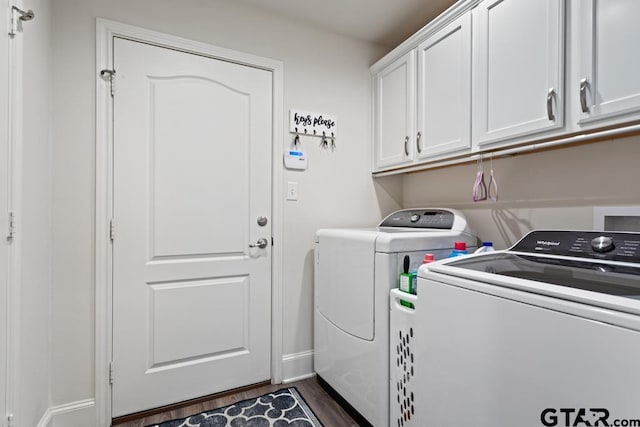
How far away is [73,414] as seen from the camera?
156 cm

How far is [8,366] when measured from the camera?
1068 millimetres

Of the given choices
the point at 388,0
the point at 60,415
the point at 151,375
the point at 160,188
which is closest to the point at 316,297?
the point at 151,375

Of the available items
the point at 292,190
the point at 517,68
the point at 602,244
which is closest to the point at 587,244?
the point at 602,244

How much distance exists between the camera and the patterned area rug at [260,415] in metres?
1.64

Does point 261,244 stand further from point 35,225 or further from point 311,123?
point 35,225

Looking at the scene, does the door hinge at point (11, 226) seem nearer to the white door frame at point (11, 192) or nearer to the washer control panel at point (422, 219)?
the white door frame at point (11, 192)

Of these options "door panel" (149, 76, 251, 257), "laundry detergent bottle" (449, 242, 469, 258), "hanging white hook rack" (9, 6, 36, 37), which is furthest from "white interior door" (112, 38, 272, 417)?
"laundry detergent bottle" (449, 242, 469, 258)

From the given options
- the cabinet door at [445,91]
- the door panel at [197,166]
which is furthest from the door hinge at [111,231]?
the cabinet door at [445,91]

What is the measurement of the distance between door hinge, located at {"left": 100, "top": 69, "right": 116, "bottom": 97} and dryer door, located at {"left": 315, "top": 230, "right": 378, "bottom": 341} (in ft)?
4.52

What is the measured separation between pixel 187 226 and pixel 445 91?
64.6 inches

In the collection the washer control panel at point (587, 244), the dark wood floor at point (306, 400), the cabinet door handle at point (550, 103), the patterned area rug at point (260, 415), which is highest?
the cabinet door handle at point (550, 103)

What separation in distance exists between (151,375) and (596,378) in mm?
1937

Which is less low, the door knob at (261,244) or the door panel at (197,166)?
the door panel at (197,166)

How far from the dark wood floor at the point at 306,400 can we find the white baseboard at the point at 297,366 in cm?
4
